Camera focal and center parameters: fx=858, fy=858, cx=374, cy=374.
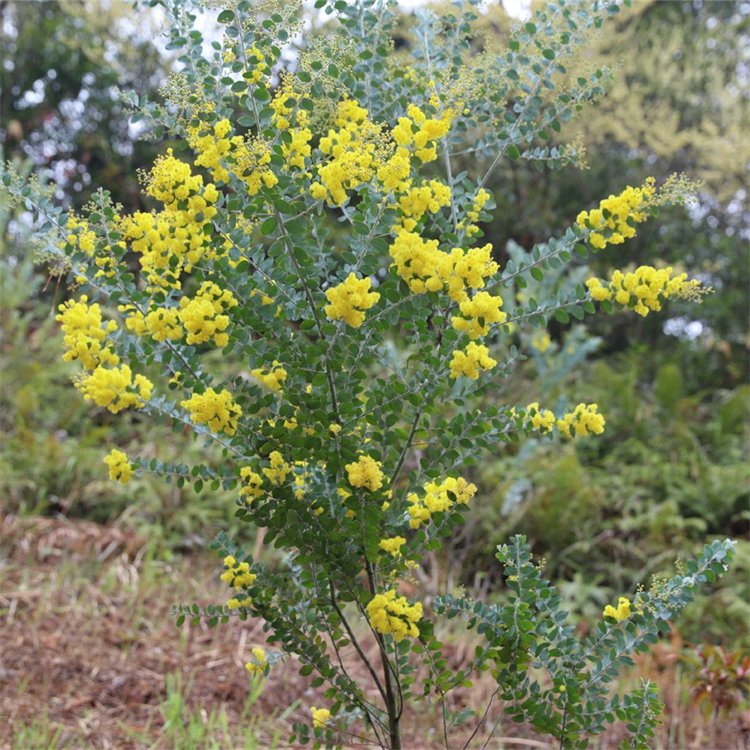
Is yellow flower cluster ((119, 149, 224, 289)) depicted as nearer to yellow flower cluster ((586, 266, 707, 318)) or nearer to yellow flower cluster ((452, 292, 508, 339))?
yellow flower cluster ((452, 292, 508, 339))

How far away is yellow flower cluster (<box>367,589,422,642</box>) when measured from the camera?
1689 millimetres

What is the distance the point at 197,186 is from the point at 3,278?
15.1 feet

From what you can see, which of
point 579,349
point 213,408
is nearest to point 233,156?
point 213,408

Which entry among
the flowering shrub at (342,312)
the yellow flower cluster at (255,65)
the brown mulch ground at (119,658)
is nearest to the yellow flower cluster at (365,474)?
the flowering shrub at (342,312)

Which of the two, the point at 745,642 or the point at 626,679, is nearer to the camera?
the point at 626,679

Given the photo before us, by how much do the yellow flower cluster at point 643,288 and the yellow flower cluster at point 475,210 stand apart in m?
0.27

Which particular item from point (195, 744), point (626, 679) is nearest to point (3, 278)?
point (195, 744)

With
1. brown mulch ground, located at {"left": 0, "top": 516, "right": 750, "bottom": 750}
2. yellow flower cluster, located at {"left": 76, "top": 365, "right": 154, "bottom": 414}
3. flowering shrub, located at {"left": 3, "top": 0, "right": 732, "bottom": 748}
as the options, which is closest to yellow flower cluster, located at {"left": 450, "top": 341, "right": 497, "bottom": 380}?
flowering shrub, located at {"left": 3, "top": 0, "right": 732, "bottom": 748}

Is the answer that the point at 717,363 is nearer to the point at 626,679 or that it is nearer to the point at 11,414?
the point at 626,679

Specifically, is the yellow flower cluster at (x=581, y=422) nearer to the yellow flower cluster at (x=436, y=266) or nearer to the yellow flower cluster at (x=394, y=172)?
the yellow flower cluster at (x=436, y=266)

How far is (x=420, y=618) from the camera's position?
1.81 metres

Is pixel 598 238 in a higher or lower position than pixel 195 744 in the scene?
higher

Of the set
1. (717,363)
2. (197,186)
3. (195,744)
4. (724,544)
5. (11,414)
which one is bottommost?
(195,744)

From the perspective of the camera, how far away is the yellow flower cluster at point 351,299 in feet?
4.88
